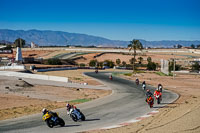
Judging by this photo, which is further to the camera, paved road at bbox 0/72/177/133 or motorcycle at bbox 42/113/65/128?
motorcycle at bbox 42/113/65/128

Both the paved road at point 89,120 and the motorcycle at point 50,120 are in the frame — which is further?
the motorcycle at point 50,120

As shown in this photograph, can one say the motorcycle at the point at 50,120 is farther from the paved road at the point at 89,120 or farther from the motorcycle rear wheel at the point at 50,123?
the paved road at the point at 89,120

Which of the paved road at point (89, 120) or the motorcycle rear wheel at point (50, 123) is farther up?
the motorcycle rear wheel at point (50, 123)

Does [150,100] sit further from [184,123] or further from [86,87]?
[86,87]

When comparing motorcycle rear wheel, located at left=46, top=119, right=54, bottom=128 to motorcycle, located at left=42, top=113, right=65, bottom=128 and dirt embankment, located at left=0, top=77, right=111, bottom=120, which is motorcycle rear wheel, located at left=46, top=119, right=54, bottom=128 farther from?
dirt embankment, located at left=0, top=77, right=111, bottom=120

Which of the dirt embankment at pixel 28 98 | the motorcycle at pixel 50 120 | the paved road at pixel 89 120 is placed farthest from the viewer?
the dirt embankment at pixel 28 98

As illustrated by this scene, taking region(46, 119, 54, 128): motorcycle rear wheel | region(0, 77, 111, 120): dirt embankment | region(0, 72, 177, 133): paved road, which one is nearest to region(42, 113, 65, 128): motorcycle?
region(46, 119, 54, 128): motorcycle rear wheel

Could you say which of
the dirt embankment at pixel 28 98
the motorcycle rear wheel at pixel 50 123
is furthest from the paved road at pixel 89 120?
the dirt embankment at pixel 28 98

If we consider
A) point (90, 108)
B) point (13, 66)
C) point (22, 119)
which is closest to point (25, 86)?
point (90, 108)

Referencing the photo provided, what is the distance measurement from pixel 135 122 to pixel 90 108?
6.27m

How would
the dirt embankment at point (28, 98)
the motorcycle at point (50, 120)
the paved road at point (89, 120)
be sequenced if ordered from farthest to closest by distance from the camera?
A: the dirt embankment at point (28, 98)
the motorcycle at point (50, 120)
the paved road at point (89, 120)

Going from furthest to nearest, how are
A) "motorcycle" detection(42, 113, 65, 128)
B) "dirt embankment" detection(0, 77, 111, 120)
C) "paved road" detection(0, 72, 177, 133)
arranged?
"dirt embankment" detection(0, 77, 111, 120) → "motorcycle" detection(42, 113, 65, 128) → "paved road" detection(0, 72, 177, 133)

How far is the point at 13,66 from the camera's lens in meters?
62.1

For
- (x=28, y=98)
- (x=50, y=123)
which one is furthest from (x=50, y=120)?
(x=28, y=98)
